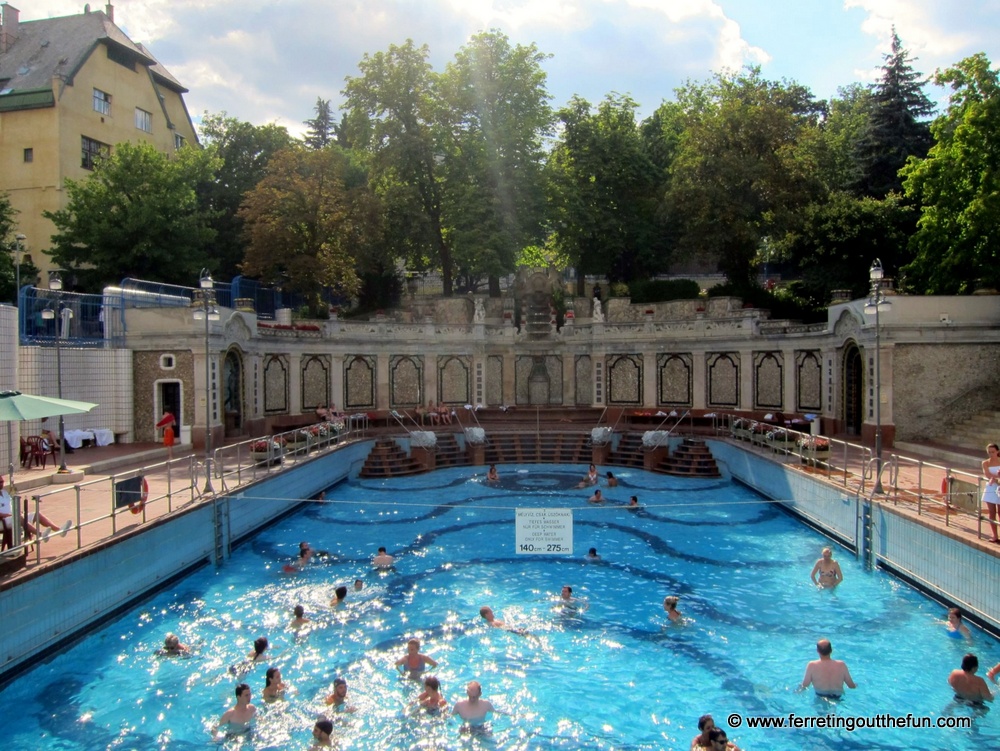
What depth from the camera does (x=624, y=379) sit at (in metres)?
38.5

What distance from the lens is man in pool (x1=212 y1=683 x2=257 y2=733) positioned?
35.0ft

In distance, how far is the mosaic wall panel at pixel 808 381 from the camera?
3219cm

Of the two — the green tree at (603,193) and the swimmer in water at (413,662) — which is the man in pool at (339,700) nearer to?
the swimmer in water at (413,662)

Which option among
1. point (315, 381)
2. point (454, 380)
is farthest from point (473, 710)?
point (454, 380)

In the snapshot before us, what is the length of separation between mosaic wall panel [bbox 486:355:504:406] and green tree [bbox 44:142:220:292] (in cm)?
1576

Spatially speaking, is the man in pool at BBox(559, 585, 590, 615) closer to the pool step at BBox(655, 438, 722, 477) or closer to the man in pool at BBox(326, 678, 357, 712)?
the man in pool at BBox(326, 678, 357, 712)

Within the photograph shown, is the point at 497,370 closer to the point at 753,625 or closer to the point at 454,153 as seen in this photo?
the point at 454,153

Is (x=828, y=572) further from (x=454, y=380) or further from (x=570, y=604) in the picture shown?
(x=454, y=380)

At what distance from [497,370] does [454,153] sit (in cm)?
1273

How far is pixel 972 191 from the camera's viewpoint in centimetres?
2816

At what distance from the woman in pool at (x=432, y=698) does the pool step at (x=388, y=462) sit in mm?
18697

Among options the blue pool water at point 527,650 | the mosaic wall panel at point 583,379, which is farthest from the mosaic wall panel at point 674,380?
the blue pool water at point 527,650

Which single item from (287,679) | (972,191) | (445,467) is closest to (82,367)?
(445,467)

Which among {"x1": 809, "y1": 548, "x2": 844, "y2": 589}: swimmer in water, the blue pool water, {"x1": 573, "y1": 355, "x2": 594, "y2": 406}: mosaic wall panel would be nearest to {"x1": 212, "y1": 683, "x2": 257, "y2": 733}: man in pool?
the blue pool water
